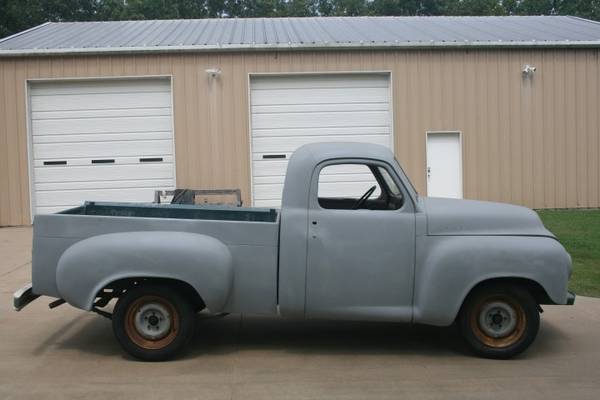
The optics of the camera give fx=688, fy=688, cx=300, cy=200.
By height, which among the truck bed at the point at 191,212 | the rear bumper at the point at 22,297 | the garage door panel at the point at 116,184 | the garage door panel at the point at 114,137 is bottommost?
the rear bumper at the point at 22,297

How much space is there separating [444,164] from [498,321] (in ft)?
37.5

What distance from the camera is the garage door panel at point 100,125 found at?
16.9 meters

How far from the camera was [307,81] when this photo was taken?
1705 cm

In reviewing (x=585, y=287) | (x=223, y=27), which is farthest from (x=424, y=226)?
(x=223, y=27)

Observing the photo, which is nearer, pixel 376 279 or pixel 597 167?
pixel 376 279

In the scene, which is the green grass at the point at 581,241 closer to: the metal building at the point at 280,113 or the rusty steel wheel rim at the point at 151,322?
the metal building at the point at 280,113

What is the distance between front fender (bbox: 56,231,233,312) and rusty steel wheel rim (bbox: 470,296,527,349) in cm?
225

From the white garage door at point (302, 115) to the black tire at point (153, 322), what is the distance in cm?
1090

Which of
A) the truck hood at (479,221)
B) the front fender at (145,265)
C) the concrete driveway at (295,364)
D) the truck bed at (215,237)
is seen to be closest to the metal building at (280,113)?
the concrete driveway at (295,364)

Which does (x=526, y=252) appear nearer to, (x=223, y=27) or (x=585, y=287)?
(x=585, y=287)

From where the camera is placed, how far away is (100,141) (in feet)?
55.6

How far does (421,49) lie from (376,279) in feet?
39.5

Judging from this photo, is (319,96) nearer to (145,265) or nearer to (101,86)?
(101,86)

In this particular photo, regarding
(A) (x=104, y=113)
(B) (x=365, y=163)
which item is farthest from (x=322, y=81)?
(B) (x=365, y=163)
